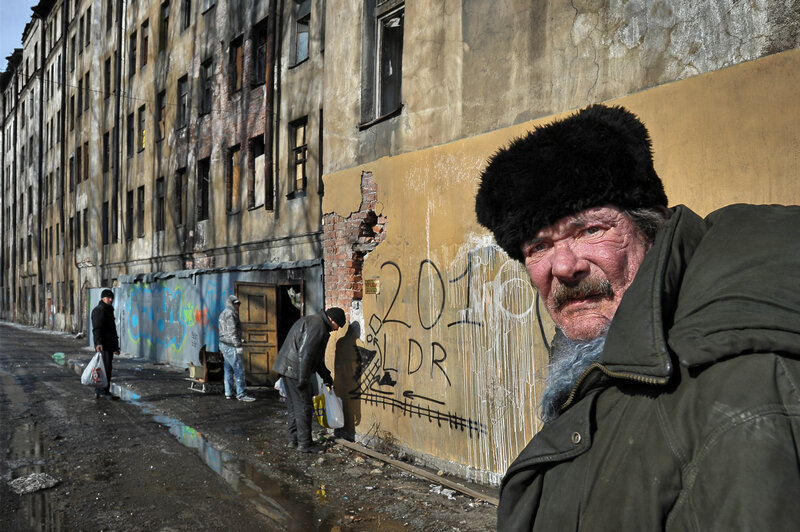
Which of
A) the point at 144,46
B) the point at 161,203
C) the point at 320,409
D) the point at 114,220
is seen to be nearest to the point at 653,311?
the point at 320,409

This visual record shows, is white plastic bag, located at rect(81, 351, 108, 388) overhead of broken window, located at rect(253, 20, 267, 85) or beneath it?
beneath

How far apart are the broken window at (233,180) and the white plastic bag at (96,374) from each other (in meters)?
7.52

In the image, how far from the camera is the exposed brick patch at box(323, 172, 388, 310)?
7711 mm

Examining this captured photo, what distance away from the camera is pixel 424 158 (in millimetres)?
6762

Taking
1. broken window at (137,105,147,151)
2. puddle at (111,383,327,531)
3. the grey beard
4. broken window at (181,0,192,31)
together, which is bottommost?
puddle at (111,383,327,531)

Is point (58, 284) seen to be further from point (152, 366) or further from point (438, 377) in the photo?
point (438, 377)

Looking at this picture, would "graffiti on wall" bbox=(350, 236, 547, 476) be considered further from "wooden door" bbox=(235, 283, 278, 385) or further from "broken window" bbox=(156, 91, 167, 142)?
"broken window" bbox=(156, 91, 167, 142)

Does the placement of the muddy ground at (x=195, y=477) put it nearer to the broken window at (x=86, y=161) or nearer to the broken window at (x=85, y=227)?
the broken window at (x=85, y=227)

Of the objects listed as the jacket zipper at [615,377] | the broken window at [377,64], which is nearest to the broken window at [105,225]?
the broken window at [377,64]

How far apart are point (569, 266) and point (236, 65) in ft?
60.2

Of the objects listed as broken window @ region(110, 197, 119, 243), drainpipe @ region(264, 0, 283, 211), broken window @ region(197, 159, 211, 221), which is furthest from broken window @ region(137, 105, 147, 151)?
drainpipe @ region(264, 0, 283, 211)

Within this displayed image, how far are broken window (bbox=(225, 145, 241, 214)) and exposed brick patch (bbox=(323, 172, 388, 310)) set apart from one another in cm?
981

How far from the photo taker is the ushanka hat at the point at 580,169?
1515mm

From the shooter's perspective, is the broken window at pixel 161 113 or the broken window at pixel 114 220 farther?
the broken window at pixel 114 220
